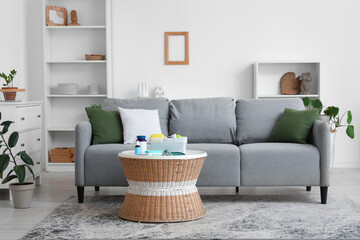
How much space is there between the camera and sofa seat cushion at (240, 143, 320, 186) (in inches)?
166

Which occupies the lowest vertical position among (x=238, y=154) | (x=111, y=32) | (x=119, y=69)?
(x=238, y=154)

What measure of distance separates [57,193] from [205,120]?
60.7 inches

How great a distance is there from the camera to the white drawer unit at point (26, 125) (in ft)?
14.9

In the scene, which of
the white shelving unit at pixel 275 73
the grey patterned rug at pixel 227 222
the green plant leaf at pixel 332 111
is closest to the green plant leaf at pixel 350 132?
the green plant leaf at pixel 332 111

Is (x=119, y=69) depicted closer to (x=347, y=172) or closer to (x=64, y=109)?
(x=64, y=109)

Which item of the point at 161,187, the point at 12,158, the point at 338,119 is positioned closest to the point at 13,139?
the point at 12,158

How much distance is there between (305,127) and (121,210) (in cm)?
178

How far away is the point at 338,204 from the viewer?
4230 mm

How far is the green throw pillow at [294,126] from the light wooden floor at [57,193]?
1.80ft

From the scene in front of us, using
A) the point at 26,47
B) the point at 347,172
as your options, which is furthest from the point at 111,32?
the point at 347,172

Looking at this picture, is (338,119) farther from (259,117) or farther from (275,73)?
(259,117)

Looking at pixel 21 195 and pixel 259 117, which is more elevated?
pixel 259 117

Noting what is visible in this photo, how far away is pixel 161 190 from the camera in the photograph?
365cm

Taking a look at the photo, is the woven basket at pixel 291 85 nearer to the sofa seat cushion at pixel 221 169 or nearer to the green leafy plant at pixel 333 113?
the green leafy plant at pixel 333 113
